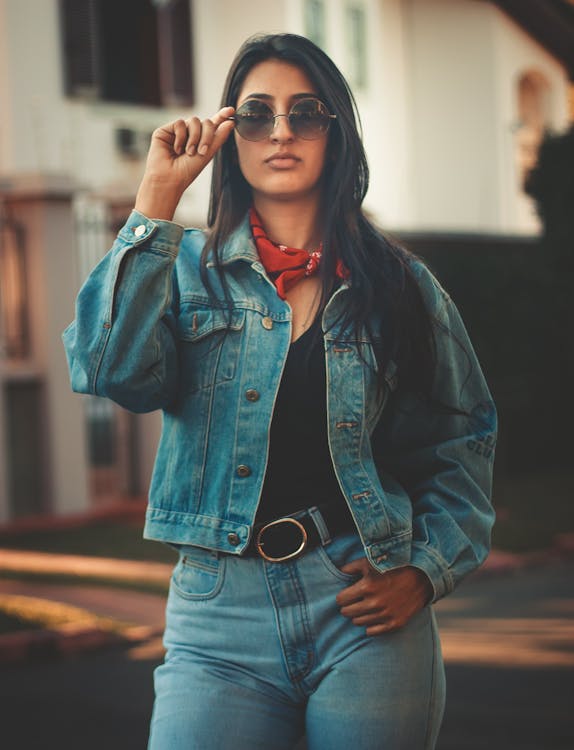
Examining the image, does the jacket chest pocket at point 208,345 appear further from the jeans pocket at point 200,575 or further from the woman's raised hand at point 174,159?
the jeans pocket at point 200,575

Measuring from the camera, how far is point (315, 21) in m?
19.3

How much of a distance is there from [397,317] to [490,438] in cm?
35

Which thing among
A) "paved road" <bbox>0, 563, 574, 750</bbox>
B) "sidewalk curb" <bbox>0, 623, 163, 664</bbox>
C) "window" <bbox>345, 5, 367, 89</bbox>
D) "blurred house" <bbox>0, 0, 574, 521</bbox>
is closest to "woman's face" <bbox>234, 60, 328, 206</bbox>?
"paved road" <bbox>0, 563, 574, 750</bbox>

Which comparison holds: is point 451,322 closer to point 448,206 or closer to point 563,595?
point 563,595

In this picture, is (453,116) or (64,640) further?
(453,116)

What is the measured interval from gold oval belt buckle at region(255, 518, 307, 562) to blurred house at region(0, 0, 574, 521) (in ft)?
31.2

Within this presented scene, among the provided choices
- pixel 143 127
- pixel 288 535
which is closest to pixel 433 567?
pixel 288 535

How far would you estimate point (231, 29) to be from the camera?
709 inches

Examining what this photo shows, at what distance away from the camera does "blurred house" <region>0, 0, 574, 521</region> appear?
12.2 meters

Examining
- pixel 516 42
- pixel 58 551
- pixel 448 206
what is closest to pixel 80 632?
pixel 58 551

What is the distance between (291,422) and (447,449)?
357 mm

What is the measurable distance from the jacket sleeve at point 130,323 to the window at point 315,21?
671 inches

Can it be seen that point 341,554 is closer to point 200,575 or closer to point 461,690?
point 200,575

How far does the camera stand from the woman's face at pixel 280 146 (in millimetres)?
2723
